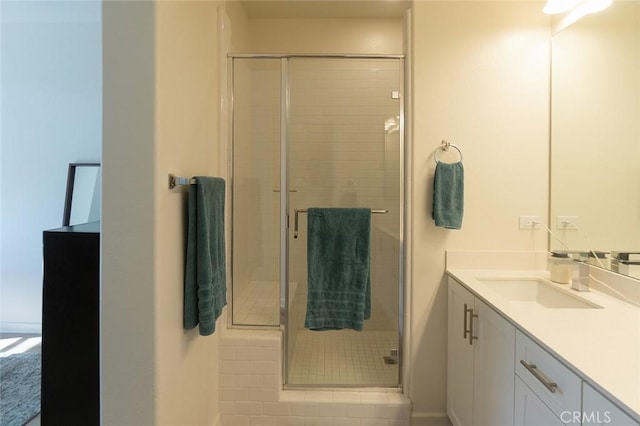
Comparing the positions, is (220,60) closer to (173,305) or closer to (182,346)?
(173,305)

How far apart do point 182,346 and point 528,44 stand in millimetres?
2542

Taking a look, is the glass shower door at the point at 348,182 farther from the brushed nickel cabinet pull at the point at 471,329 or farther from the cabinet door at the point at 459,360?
the brushed nickel cabinet pull at the point at 471,329

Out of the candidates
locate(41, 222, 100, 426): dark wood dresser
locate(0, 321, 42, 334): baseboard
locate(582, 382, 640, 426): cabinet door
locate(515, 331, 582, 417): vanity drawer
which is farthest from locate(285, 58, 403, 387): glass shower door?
locate(0, 321, 42, 334): baseboard

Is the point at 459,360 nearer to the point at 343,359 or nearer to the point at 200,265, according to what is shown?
the point at 343,359

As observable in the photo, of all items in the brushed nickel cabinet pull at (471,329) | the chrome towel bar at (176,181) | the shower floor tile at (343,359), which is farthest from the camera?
the shower floor tile at (343,359)

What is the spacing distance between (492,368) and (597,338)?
1.48 feet

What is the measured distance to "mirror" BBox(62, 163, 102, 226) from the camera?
2648 mm

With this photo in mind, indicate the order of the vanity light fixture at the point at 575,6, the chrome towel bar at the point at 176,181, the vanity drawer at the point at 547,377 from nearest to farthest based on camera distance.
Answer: the vanity drawer at the point at 547,377
the chrome towel bar at the point at 176,181
the vanity light fixture at the point at 575,6

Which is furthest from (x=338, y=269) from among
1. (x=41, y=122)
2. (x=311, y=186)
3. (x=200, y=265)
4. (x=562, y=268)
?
(x=41, y=122)

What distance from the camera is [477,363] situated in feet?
4.98

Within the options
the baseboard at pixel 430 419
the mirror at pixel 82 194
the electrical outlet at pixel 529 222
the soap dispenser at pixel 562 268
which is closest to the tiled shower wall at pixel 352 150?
the baseboard at pixel 430 419

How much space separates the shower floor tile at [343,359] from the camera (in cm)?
207

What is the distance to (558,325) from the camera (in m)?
1.13

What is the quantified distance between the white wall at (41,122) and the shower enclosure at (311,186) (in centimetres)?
157
